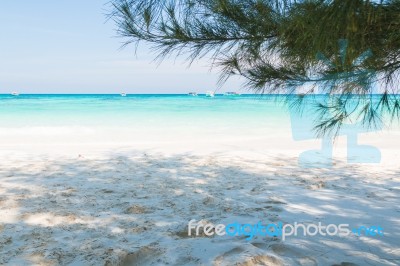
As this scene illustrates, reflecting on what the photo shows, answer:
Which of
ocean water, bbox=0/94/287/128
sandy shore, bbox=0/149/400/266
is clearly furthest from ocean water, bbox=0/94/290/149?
sandy shore, bbox=0/149/400/266

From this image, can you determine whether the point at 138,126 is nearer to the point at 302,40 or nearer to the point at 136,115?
the point at 136,115

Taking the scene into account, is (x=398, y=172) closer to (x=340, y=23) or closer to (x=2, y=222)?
(x=340, y=23)

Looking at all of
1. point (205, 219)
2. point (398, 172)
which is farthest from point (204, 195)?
point (398, 172)

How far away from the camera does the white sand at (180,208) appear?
1.59m

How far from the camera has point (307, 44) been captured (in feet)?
5.79

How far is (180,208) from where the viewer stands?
7.48 feet

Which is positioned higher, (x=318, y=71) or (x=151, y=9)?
(x=151, y=9)

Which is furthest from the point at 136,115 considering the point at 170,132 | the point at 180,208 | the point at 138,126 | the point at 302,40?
the point at 302,40

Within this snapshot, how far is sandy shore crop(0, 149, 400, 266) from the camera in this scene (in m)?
1.59

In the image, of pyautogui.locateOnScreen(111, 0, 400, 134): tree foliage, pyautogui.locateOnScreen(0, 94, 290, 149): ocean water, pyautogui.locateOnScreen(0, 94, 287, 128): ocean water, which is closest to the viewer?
pyautogui.locateOnScreen(111, 0, 400, 134): tree foliage

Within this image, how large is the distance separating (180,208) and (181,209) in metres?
0.02

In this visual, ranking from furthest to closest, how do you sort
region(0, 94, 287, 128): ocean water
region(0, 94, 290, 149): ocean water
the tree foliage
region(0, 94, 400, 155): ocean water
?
1. region(0, 94, 287, 128): ocean water
2. region(0, 94, 290, 149): ocean water
3. region(0, 94, 400, 155): ocean water
4. the tree foliage

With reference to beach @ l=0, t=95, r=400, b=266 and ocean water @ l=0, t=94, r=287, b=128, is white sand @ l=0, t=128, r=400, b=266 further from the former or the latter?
ocean water @ l=0, t=94, r=287, b=128

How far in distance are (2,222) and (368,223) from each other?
2.01 m
